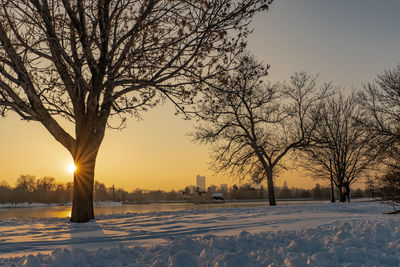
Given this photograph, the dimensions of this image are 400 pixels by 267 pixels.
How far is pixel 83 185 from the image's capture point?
34.3ft

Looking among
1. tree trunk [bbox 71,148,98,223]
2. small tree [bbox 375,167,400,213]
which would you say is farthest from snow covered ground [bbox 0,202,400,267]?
small tree [bbox 375,167,400,213]

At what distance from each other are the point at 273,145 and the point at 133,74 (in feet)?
52.9

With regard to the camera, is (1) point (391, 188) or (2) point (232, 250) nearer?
(2) point (232, 250)

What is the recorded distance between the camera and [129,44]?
31.1 ft

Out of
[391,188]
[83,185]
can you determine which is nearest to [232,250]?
[83,185]

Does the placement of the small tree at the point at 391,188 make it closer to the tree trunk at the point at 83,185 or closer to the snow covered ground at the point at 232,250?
the snow covered ground at the point at 232,250

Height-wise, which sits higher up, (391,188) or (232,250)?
(391,188)

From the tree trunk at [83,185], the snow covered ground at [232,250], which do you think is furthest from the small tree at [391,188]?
the tree trunk at [83,185]

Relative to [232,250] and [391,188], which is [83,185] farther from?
[391,188]

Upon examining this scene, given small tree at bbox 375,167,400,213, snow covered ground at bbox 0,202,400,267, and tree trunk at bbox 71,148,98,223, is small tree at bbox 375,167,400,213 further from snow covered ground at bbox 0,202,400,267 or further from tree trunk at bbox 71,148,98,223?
tree trunk at bbox 71,148,98,223

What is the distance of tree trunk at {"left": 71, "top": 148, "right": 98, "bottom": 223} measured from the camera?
10352 millimetres

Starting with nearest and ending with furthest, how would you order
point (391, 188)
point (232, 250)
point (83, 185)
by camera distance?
1. point (232, 250)
2. point (83, 185)
3. point (391, 188)

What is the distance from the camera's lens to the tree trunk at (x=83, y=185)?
34.0ft

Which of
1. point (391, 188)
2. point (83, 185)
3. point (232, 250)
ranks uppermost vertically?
point (83, 185)
